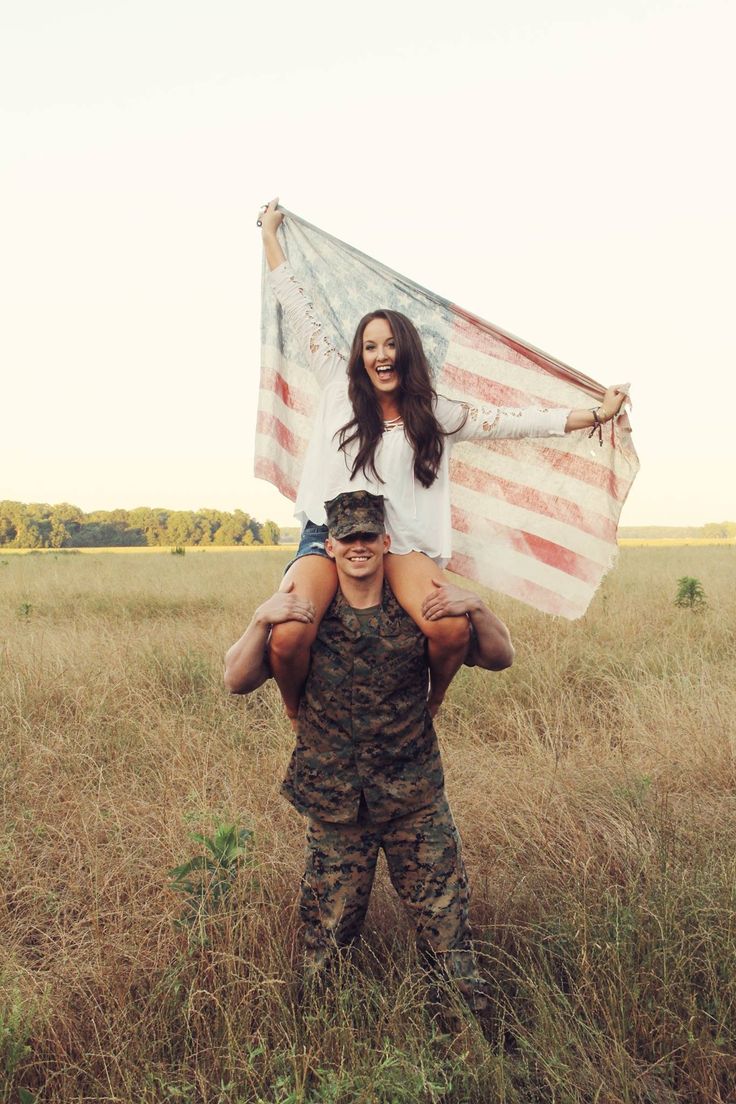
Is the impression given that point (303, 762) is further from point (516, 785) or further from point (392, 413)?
point (516, 785)

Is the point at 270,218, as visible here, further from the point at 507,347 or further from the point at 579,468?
the point at 579,468

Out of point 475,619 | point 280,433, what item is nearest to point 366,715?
point 475,619

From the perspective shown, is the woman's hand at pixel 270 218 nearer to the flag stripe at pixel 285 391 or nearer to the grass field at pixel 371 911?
the flag stripe at pixel 285 391

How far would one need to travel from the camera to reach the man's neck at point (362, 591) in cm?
304

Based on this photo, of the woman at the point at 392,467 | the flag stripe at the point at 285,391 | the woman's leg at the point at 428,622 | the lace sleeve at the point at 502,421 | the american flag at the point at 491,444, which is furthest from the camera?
the flag stripe at the point at 285,391

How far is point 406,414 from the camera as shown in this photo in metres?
3.37

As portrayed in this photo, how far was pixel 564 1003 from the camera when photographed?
2801mm

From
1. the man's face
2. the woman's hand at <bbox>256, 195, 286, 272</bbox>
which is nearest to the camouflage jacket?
the man's face

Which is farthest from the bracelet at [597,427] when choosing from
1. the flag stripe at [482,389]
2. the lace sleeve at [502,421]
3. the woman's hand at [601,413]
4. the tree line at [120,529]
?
the tree line at [120,529]

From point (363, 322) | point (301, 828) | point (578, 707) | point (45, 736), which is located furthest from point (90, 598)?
point (363, 322)

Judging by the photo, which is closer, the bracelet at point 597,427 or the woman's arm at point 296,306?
the bracelet at point 597,427

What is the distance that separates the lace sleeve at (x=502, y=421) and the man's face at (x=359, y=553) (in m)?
0.86

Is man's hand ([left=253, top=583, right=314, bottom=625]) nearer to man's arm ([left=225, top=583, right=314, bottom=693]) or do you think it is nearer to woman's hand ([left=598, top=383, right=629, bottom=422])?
man's arm ([left=225, top=583, right=314, bottom=693])

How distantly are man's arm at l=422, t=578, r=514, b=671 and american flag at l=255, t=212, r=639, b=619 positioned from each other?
1099 mm
